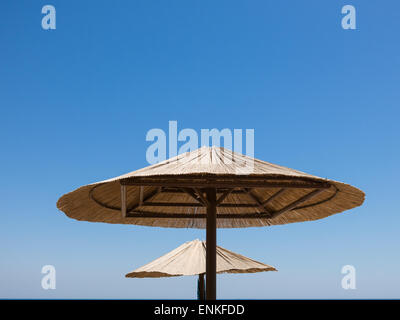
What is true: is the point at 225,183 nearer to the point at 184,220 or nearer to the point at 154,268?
the point at 184,220

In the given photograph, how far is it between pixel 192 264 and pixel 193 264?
0.07ft

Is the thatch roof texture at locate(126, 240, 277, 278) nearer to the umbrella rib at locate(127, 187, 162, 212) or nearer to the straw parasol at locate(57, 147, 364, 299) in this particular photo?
the straw parasol at locate(57, 147, 364, 299)

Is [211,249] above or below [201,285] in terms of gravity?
above

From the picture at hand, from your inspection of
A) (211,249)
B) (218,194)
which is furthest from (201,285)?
(211,249)

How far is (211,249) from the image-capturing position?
16.0ft

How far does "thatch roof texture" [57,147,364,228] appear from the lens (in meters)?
4.12

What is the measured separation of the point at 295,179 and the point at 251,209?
87.7 inches

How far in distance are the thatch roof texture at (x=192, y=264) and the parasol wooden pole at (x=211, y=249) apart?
3060 mm

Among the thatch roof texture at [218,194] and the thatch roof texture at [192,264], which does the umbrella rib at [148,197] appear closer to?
the thatch roof texture at [218,194]

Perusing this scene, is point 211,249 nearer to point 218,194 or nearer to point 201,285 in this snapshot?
point 218,194

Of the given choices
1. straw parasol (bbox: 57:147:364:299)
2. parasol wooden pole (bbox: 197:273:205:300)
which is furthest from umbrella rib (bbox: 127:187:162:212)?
parasol wooden pole (bbox: 197:273:205:300)

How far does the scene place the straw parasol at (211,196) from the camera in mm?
4141
